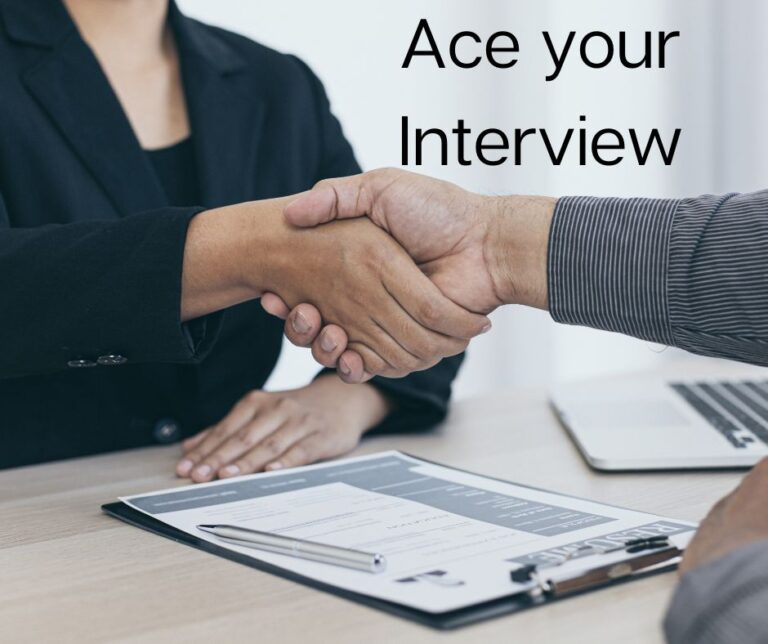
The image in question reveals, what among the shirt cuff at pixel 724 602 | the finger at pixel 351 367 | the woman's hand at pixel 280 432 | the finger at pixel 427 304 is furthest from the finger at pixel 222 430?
the shirt cuff at pixel 724 602

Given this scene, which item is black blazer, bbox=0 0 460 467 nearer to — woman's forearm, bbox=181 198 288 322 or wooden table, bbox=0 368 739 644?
woman's forearm, bbox=181 198 288 322

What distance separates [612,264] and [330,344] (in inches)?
13.6

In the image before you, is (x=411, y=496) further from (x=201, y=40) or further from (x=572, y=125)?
(x=572, y=125)

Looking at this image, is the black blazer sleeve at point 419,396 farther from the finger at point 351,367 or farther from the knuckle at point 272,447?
the knuckle at point 272,447

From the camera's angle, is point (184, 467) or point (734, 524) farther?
point (184, 467)

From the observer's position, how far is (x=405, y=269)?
1.14 m

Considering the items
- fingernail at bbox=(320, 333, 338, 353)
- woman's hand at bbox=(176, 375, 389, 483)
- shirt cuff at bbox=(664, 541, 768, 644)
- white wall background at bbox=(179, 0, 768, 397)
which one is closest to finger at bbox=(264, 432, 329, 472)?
woman's hand at bbox=(176, 375, 389, 483)

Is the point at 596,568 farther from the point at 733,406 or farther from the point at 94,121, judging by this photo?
the point at 94,121

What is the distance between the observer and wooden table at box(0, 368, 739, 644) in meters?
0.61

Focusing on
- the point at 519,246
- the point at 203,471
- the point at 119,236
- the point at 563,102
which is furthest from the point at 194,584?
the point at 563,102

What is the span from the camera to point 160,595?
2.25 ft

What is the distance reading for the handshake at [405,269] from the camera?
1117 mm

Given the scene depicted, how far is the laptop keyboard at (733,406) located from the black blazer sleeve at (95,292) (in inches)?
23.7

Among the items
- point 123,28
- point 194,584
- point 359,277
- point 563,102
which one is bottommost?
point 194,584
